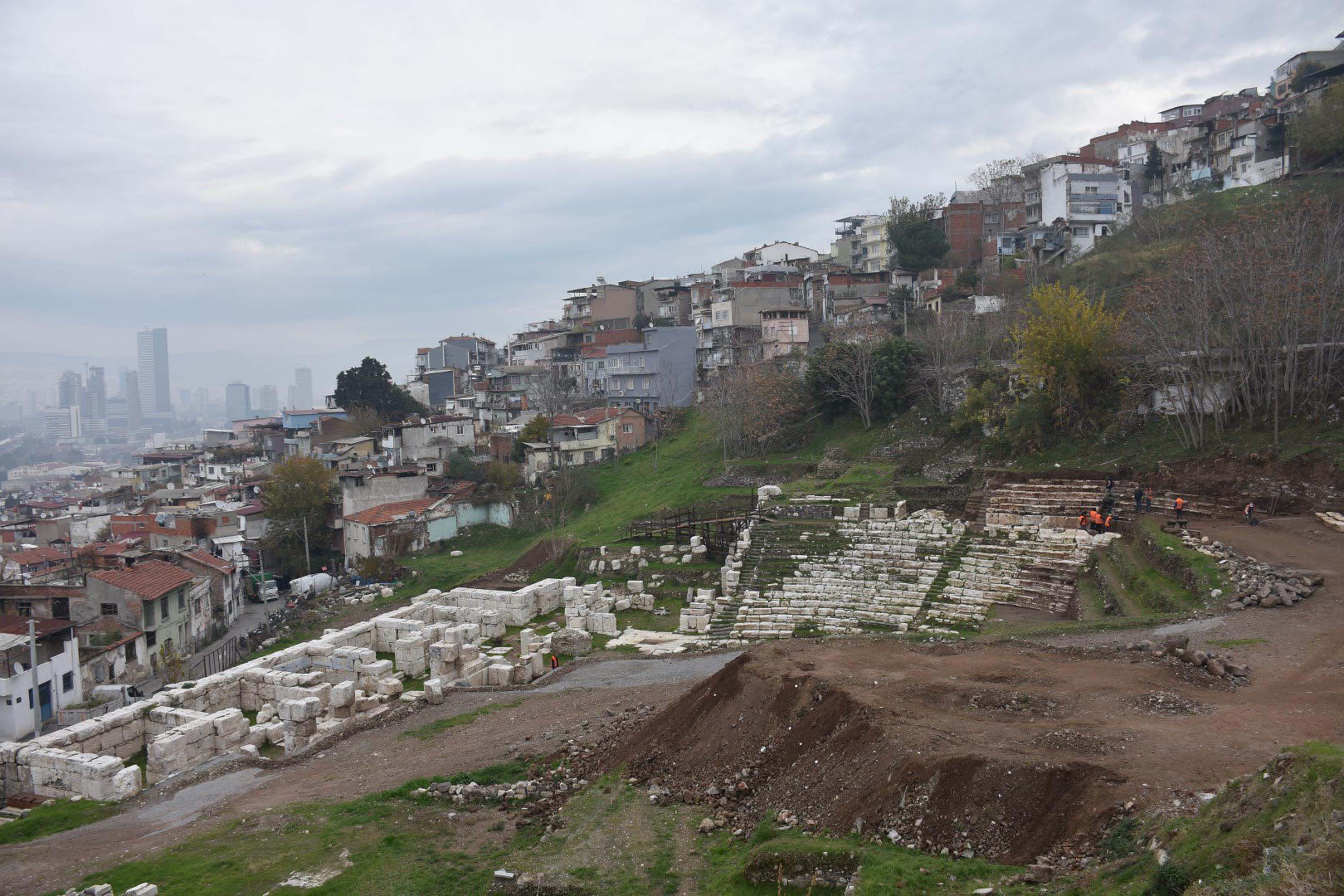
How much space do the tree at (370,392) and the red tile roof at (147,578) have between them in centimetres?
2938

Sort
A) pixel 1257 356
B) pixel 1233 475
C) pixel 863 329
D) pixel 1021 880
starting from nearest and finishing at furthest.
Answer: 1. pixel 1021 880
2. pixel 1233 475
3. pixel 1257 356
4. pixel 863 329

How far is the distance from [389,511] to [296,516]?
507 centimetres

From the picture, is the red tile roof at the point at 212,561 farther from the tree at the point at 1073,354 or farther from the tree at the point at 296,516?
the tree at the point at 1073,354

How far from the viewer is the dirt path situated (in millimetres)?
12719

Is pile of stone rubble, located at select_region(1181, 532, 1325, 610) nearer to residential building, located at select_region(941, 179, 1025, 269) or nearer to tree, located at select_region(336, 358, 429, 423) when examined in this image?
residential building, located at select_region(941, 179, 1025, 269)

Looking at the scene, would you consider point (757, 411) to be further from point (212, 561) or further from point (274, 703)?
point (274, 703)

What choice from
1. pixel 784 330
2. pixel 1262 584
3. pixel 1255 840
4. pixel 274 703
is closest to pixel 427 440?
pixel 784 330

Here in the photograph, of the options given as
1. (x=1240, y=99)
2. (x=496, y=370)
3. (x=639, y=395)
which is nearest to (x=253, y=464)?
(x=496, y=370)

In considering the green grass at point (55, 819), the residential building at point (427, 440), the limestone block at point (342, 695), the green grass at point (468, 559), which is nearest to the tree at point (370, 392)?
the residential building at point (427, 440)

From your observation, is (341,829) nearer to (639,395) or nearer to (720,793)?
(720,793)

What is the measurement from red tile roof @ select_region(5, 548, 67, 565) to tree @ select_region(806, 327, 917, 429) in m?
34.4

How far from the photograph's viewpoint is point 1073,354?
100ft

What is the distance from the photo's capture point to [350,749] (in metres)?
16.8

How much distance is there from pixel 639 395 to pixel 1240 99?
163ft
